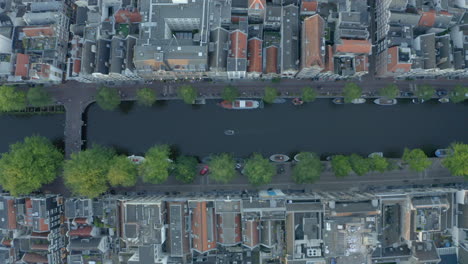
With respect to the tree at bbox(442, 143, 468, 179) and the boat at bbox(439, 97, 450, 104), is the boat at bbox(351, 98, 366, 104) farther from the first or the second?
the tree at bbox(442, 143, 468, 179)

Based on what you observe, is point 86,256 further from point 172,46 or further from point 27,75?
point 172,46

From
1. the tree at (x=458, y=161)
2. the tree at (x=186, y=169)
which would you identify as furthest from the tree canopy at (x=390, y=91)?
the tree at (x=186, y=169)

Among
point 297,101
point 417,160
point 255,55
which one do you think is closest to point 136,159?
point 255,55

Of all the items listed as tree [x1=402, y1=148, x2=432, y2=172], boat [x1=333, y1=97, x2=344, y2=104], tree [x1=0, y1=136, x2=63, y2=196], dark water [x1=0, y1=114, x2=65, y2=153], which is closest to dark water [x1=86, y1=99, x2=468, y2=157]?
boat [x1=333, y1=97, x2=344, y2=104]

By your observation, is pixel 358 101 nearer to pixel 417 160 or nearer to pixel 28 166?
pixel 417 160

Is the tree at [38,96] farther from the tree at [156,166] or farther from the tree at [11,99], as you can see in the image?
the tree at [156,166]

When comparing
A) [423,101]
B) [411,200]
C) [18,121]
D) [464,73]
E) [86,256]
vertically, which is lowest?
[86,256]

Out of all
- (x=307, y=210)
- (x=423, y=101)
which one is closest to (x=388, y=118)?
(x=423, y=101)
